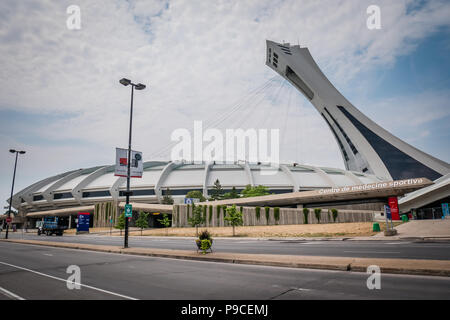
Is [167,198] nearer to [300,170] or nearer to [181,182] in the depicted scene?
[181,182]

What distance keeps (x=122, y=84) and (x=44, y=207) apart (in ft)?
316

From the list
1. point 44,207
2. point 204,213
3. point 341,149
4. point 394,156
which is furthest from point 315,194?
point 44,207

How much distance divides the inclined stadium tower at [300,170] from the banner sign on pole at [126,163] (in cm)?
5427

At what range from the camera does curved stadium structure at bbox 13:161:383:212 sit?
253 ft

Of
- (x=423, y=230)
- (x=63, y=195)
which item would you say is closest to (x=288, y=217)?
(x=423, y=230)

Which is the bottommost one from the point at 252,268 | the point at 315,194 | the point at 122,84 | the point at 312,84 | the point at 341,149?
the point at 252,268

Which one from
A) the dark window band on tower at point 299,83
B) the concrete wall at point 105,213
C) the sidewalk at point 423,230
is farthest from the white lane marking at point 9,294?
the dark window band on tower at point 299,83

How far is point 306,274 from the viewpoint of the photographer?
8.61 m

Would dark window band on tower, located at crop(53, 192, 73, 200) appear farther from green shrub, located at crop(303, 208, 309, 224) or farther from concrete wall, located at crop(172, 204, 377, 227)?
green shrub, located at crop(303, 208, 309, 224)

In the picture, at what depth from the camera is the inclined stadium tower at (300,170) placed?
70.5 m

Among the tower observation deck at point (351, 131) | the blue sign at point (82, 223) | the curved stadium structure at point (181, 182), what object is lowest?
the blue sign at point (82, 223)

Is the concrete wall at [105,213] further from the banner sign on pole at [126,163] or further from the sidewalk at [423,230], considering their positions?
the sidewalk at [423,230]

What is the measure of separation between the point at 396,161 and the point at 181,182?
192ft
